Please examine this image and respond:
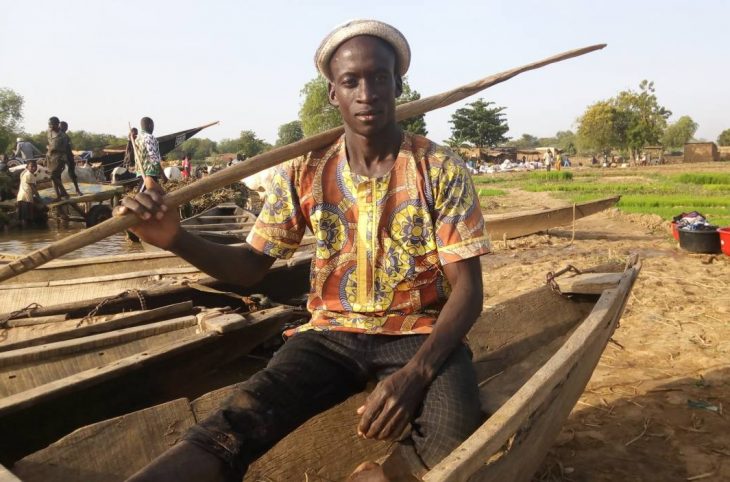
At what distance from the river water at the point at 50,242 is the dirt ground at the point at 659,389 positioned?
672 centimetres

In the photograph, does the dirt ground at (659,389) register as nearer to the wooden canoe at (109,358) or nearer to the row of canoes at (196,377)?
the row of canoes at (196,377)

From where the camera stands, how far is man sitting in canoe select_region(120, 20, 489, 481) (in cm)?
165

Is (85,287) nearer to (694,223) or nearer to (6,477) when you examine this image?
(6,477)

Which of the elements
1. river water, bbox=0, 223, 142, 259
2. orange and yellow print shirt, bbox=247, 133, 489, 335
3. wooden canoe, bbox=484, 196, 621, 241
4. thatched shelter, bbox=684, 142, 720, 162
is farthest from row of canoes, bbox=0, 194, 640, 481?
thatched shelter, bbox=684, 142, 720, 162

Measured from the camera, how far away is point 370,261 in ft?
6.37

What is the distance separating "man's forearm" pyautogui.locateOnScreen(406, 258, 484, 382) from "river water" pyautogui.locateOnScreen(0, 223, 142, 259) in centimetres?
836

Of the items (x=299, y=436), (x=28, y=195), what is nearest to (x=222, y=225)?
(x=299, y=436)

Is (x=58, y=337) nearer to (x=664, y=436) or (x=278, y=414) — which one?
(x=278, y=414)

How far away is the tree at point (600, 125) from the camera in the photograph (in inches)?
1879

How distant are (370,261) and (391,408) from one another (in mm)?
528

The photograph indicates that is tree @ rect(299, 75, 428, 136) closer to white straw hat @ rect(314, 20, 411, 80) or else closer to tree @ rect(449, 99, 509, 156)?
tree @ rect(449, 99, 509, 156)

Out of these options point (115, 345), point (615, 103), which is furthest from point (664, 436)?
point (615, 103)

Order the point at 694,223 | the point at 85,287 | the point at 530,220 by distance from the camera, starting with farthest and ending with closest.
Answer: the point at 530,220 → the point at 694,223 → the point at 85,287

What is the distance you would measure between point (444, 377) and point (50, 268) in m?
4.14
